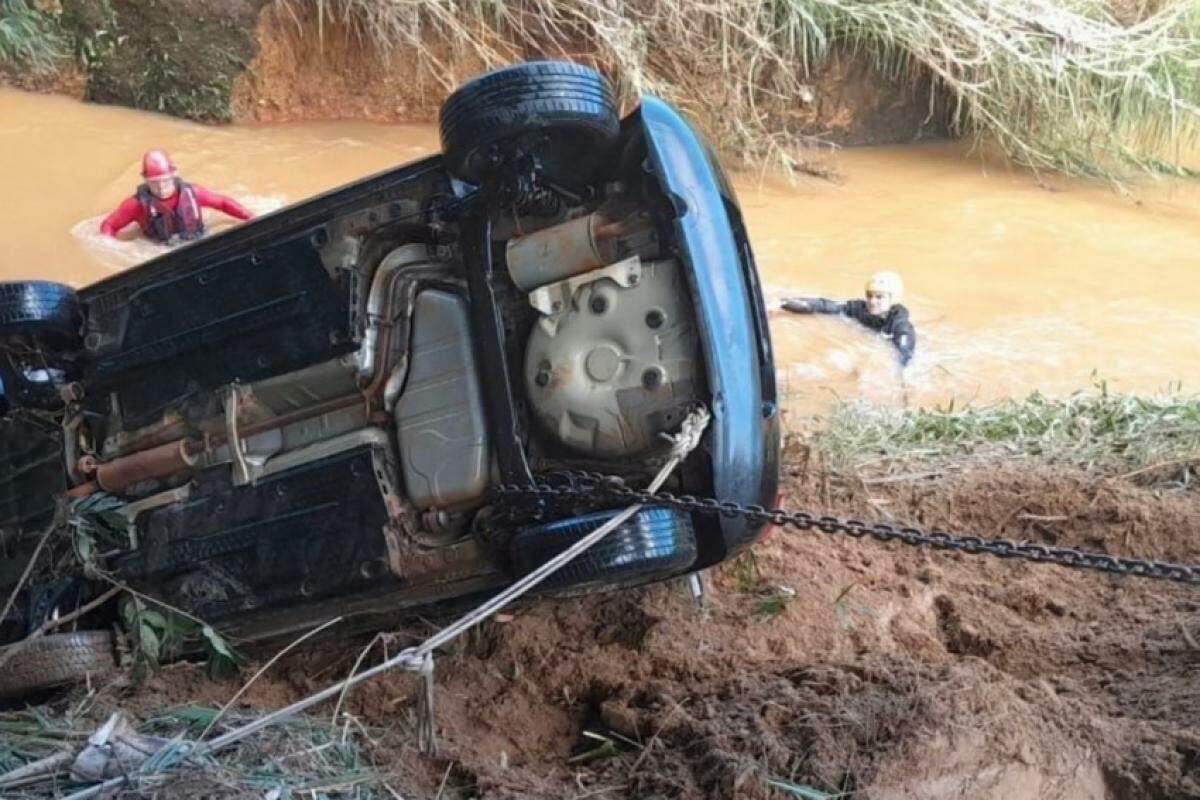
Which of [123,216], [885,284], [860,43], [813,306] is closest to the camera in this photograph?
[885,284]

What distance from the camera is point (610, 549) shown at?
2438 millimetres

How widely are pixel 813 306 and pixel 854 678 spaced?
5619 millimetres

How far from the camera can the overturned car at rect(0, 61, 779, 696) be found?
2586mm

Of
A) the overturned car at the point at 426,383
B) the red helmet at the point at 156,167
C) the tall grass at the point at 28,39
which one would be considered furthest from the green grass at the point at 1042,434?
the tall grass at the point at 28,39

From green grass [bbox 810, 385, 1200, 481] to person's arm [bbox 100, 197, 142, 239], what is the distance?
18.0 feet

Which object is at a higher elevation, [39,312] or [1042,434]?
[39,312]

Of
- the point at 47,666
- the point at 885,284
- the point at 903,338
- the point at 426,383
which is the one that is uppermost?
the point at 426,383

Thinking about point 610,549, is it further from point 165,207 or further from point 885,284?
point 165,207

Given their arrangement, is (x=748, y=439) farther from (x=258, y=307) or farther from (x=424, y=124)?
(x=424, y=124)

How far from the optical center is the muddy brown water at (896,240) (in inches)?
297

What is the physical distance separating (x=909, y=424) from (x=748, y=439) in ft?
7.39

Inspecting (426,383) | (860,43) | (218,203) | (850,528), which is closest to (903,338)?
(860,43)

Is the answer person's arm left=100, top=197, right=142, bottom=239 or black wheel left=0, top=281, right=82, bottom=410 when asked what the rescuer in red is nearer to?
person's arm left=100, top=197, right=142, bottom=239


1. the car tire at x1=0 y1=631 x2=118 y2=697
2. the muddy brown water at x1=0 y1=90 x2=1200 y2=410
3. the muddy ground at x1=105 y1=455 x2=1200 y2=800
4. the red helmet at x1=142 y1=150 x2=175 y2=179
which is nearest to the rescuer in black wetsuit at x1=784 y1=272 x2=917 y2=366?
the muddy brown water at x1=0 y1=90 x2=1200 y2=410
